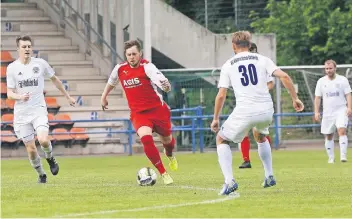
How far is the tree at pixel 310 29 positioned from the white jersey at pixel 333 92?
1537 cm

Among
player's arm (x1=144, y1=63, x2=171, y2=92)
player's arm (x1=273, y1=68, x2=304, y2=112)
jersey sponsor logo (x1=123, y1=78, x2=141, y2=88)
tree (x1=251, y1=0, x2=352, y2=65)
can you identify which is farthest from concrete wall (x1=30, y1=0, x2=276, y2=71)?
player's arm (x1=273, y1=68, x2=304, y2=112)

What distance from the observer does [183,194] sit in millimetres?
14430

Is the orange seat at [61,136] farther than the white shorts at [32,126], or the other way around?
the orange seat at [61,136]

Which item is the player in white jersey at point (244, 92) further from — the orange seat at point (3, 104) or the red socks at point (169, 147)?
the orange seat at point (3, 104)

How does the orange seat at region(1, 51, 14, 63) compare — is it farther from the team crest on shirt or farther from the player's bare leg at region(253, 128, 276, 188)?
the player's bare leg at region(253, 128, 276, 188)

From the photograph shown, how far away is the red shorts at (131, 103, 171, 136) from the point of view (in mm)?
16719

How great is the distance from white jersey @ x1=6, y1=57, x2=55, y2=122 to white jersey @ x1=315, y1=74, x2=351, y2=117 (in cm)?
820

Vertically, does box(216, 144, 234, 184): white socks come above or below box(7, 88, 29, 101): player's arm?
below

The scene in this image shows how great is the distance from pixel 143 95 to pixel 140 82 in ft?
0.65

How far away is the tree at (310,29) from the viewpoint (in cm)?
3962

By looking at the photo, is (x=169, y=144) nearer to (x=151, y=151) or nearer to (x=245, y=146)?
(x=151, y=151)

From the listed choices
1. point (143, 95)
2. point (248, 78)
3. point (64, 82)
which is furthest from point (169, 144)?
point (64, 82)

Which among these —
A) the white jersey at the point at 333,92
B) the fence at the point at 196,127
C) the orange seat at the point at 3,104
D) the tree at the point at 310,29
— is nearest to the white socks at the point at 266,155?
the white jersey at the point at 333,92

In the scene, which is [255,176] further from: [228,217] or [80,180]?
[228,217]
